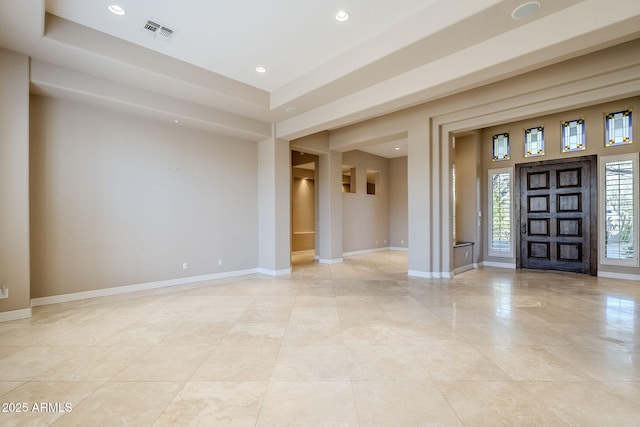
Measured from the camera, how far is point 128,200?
5.15 metres

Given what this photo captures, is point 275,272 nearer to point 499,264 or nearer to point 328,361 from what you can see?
point 328,361

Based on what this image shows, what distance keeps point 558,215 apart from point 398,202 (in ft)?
17.9

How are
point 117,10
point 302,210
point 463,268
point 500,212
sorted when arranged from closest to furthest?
1. point 117,10
2. point 463,268
3. point 500,212
4. point 302,210

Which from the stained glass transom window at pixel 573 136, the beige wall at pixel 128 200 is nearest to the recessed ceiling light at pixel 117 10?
the beige wall at pixel 128 200

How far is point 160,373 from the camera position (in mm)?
2441

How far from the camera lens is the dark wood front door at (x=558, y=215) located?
253 inches

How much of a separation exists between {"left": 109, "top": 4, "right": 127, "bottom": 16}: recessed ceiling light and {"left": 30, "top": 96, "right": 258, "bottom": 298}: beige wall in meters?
2.06

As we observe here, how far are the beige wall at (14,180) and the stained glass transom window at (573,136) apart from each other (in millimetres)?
9861

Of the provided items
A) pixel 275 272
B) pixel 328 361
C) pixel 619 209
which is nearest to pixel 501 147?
pixel 619 209

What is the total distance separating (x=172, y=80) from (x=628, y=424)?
5.93 metres

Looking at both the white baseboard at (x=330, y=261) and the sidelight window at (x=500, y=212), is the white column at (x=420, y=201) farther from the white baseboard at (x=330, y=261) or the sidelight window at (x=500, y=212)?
the sidelight window at (x=500, y=212)

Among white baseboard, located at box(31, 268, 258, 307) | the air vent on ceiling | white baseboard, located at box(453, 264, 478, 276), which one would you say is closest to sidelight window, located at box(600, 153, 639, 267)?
white baseboard, located at box(453, 264, 478, 276)

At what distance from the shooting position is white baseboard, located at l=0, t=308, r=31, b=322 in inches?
145

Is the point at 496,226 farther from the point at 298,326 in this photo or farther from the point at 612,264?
the point at 298,326
